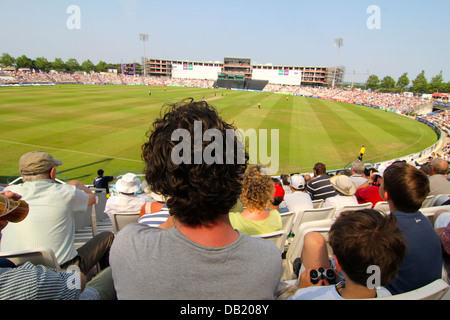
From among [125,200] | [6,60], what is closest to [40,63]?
[6,60]

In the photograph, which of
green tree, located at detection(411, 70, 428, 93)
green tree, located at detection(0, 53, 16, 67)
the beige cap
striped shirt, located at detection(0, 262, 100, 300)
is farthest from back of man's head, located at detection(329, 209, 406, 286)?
green tree, located at detection(0, 53, 16, 67)

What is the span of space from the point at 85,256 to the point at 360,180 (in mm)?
6455

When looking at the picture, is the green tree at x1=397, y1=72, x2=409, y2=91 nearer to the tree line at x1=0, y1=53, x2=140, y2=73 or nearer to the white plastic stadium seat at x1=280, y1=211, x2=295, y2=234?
the white plastic stadium seat at x1=280, y1=211, x2=295, y2=234

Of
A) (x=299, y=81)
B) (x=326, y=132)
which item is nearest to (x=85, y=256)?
(x=326, y=132)

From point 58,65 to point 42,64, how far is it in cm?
586

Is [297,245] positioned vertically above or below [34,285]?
below

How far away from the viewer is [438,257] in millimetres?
2307

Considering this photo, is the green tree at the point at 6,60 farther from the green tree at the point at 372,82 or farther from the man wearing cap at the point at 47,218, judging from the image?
the green tree at the point at 372,82

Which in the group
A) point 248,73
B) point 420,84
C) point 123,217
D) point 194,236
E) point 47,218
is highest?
point 248,73

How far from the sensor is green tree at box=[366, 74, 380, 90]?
361ft

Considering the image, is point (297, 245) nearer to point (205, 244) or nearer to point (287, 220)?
point (287, 220)

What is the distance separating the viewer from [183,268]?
1229 mm

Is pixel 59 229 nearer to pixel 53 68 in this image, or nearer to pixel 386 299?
pixel 386 299

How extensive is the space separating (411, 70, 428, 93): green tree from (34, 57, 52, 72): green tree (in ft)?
458
